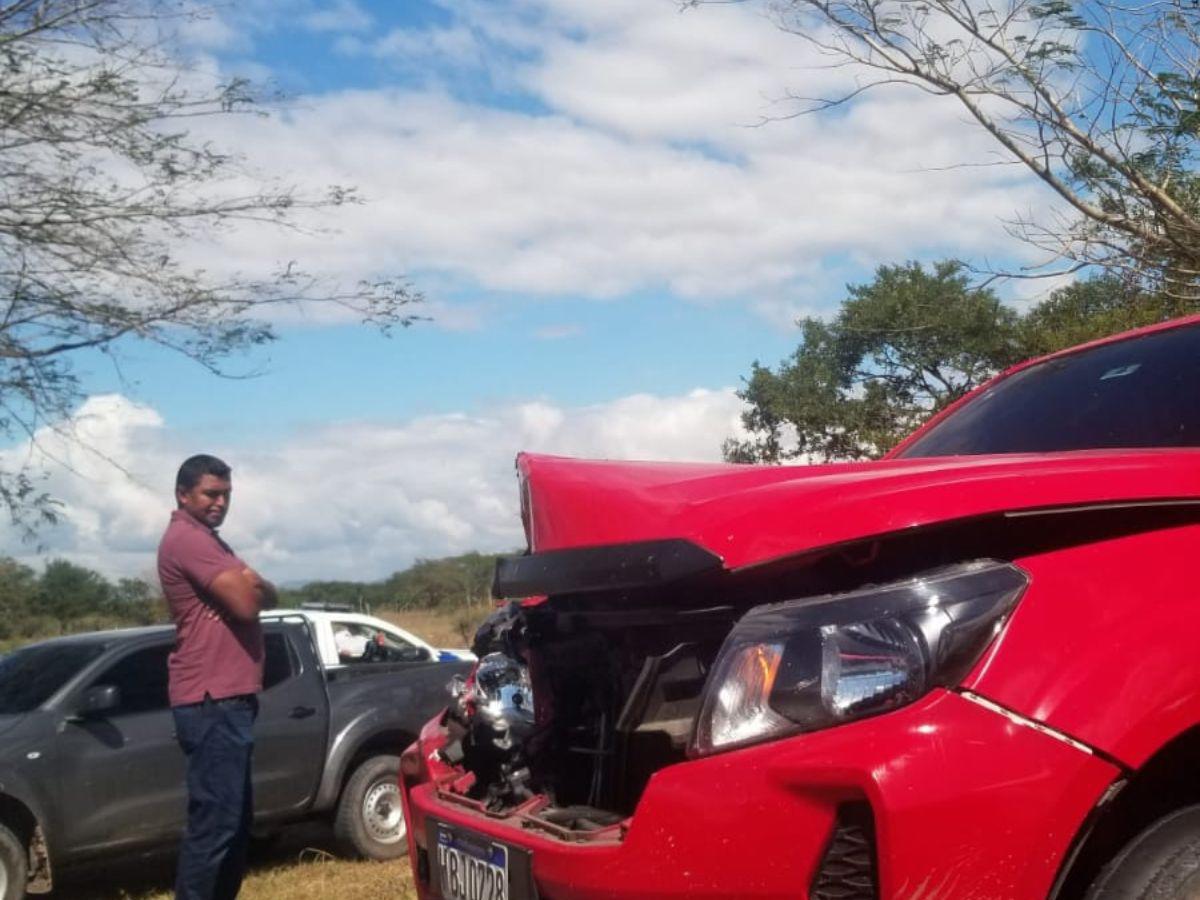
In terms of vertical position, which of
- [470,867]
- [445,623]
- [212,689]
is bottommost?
[445,623]

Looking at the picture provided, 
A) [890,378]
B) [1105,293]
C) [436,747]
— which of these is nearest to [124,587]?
[890,378]

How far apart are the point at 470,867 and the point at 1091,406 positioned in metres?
1.93

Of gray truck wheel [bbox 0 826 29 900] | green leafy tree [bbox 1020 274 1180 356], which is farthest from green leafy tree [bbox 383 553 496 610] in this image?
gray truck wheel [bbox 0 826 29 900]

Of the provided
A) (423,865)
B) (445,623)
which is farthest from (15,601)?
(423,865)

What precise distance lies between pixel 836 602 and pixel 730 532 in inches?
9.5

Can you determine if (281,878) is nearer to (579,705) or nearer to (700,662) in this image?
(579,705)

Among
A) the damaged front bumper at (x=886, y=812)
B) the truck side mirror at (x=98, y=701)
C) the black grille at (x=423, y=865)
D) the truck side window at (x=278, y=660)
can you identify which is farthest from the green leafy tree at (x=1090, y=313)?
the damaged front bumper at (x=886, y=812)

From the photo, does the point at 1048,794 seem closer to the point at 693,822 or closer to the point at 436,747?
the point at 693,822

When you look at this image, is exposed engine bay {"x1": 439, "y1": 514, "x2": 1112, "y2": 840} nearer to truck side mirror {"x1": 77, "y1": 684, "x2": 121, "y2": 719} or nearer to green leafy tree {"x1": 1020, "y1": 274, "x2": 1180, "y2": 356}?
truck side mirror {"x1": 77, "y1": 684, "x2": 121, "y2": 719}

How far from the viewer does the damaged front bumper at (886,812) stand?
2.06 metres

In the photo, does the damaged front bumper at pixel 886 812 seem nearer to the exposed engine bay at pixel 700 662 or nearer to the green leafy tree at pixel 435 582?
the exposed engine bay at pixel 700 662

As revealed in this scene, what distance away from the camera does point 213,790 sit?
473 centimetres

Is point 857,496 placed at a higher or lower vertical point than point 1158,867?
higher

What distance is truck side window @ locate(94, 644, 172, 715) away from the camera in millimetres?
7027
